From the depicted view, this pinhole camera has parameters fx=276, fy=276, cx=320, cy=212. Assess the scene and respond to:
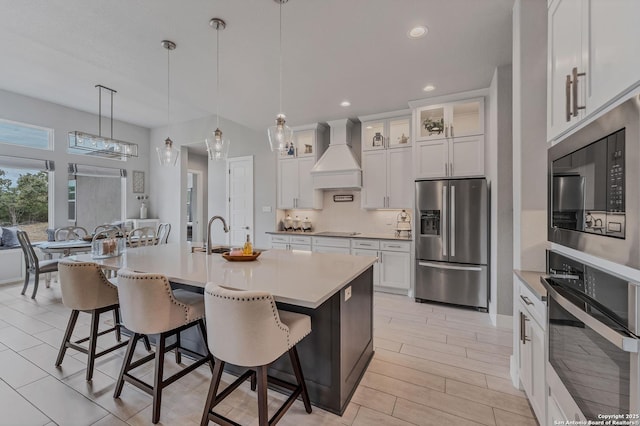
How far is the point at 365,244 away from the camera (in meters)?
4.46

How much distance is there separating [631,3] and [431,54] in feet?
7.12

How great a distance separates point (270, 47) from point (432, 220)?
297cm

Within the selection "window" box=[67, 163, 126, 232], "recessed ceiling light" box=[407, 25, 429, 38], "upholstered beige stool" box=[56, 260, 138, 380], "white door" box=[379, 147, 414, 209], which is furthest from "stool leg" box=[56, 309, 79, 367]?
"window" box=[67, 163, 126, 232]

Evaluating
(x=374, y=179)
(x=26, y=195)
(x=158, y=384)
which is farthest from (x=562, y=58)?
(x=26, y=195)

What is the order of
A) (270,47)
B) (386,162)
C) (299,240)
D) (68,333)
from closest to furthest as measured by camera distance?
(68,333)
(270,47)
(386,162)
(299,240)

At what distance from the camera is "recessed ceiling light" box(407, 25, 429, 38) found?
2.42 metres

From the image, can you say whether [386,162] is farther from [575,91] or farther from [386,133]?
[575,91]

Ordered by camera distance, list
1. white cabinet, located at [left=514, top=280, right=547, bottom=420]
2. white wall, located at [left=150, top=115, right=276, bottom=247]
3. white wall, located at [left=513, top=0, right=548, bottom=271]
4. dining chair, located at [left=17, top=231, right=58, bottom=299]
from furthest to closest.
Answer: white wall, located at [left=150, top=115, right=276, bottom=247], dining chair, located at [left=17, top=231, right=58, bottom=299], white wall, located at [left=513, top=0, right=548, bottom=271], white cabinet, located at [left=514, top=280, right=547, bottom=420]

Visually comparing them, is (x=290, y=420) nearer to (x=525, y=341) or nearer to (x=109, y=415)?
(x=109, y=415)

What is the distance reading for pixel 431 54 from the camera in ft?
9.29

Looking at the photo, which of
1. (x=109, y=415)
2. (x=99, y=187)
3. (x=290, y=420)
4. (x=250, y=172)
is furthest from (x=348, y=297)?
(x=99, y=187)

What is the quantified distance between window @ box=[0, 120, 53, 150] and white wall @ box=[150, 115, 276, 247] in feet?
6.75

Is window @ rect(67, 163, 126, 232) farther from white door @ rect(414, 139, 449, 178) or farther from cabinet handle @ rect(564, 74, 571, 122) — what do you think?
cabinet handle @ rect(564, 74, 571, 122)

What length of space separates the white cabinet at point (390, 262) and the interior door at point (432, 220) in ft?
0.94
